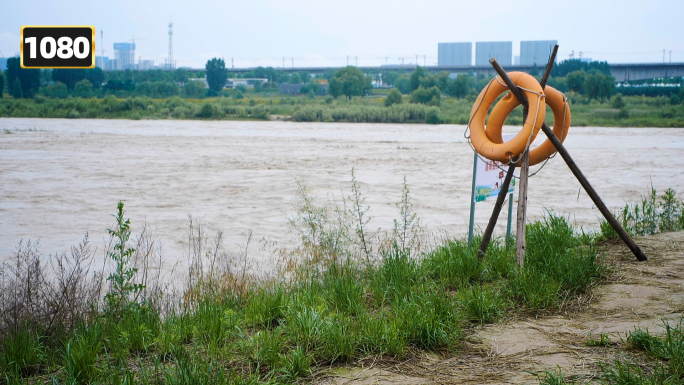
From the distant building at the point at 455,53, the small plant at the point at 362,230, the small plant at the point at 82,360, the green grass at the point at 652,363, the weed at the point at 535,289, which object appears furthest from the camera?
the distant building at the point at 455,53

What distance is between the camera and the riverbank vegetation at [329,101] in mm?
46562

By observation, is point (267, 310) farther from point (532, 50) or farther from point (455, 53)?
point (455, 53)

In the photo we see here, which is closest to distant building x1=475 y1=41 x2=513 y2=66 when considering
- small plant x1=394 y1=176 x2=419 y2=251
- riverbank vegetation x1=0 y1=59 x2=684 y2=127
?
riverbank vegetation x1=0 y1=59 x2=684 y2=127

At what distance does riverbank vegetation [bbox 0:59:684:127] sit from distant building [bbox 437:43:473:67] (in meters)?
60.9

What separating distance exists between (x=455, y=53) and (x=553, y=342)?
170 meters

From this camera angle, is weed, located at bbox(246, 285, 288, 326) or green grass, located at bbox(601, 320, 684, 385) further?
weed, located at bbox(246, 285, 288, 326)

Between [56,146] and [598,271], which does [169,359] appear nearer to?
[598,271]

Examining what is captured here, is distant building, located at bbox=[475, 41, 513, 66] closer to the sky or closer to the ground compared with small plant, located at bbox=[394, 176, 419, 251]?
closer to the sky

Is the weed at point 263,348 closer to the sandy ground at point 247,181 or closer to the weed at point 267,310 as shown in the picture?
the weed at point 267,310

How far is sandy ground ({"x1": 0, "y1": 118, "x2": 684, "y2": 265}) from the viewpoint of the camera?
34.1 ft

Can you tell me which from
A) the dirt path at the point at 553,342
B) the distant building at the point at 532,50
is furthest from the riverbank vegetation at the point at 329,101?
the distant building at the point at 532,50

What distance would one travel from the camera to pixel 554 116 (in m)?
5.28

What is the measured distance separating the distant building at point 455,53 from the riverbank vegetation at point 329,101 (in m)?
60.9

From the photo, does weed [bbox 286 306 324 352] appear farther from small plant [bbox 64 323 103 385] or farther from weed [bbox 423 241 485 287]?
weed [bbox 423 241 485 287]
